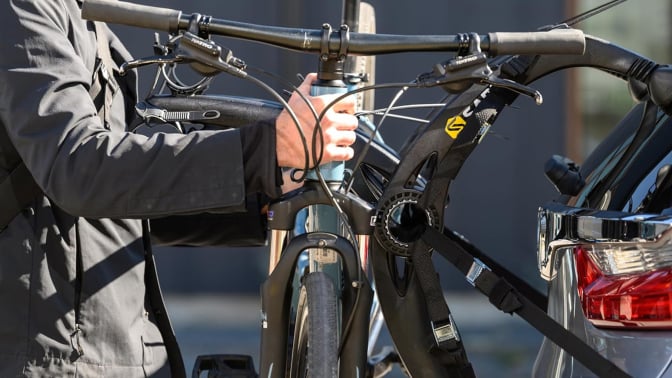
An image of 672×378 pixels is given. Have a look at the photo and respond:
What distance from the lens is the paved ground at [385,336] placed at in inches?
269

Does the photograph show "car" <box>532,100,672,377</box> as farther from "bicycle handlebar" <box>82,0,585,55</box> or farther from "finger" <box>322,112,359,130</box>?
"finger" <box>322,112,359,130</box>

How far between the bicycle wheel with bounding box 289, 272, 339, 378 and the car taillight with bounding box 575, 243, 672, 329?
56cm

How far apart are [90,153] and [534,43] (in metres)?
0.95

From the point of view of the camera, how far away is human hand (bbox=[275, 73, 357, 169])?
2.24 m

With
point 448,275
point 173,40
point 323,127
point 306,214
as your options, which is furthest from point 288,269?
point 448,275

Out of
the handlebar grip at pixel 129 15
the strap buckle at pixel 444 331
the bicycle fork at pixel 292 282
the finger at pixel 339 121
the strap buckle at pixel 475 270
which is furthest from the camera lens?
the strap buckle at pixel 444 331

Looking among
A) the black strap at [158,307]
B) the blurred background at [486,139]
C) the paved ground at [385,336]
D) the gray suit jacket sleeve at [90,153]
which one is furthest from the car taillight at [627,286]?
the blurred background at [486,139]

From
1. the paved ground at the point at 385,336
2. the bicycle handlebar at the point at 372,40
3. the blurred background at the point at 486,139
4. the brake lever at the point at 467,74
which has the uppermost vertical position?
the bicycle handlebar at the point at 372,40

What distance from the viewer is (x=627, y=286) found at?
2256 millimetres

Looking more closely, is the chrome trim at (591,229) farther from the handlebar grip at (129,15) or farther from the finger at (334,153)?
the handlebar grip at (129,15)

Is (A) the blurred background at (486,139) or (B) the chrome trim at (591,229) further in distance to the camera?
(A) the blurred background at (486,139)

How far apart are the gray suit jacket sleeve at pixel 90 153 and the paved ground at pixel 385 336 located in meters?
4.35

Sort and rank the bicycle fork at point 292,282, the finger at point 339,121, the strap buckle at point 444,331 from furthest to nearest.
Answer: the strap buckle at point 444,331 → the bicycle fork at point 292,282 → the finger at point 339,121

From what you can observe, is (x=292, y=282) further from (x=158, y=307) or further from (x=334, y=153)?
(x=158, y=307)
